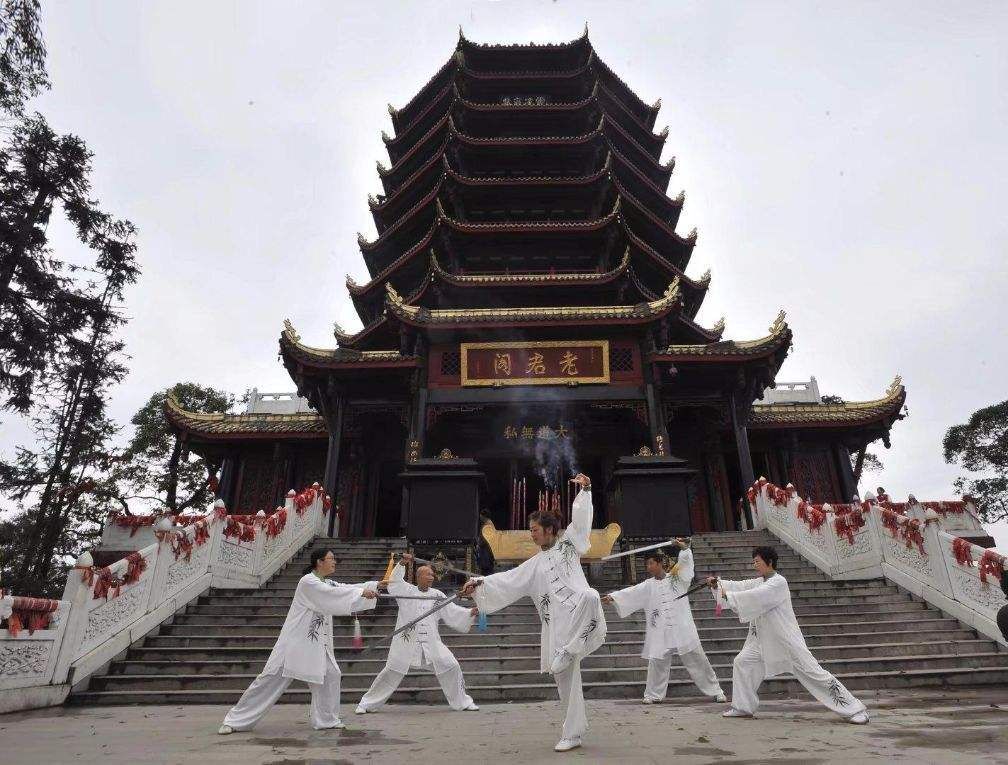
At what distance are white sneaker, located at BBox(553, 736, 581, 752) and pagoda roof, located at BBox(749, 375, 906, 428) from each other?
47.0ft

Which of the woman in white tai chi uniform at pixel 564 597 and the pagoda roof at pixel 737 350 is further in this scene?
the pagoda roof at pixel 737 350

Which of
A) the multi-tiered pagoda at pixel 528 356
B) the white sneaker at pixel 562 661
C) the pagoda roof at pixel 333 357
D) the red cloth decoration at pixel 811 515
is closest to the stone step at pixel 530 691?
the white sneaker at pixel 562 661

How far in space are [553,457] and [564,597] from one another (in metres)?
11.4

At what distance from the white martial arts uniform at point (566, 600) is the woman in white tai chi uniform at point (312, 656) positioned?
1.23 metres

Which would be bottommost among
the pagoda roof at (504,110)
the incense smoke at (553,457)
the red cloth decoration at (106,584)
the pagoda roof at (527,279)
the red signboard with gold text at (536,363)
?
the red cloth decoration at (106,584)

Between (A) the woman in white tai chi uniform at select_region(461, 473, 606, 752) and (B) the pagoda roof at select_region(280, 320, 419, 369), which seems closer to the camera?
(A) the woman in white tai chi uniform at select_region(461, 473, 606, 752)

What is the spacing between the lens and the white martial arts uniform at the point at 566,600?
383 centimetres

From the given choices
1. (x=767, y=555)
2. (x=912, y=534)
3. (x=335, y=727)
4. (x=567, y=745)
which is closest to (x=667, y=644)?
(x=767, y=555)

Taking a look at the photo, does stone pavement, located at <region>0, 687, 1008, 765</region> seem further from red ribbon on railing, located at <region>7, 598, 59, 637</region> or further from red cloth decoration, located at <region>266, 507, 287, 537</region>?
red cloth decoration, located at <region>266, 507, 287, 537</region>

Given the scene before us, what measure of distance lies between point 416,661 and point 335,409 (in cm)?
1045

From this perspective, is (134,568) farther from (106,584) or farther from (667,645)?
(667,645)

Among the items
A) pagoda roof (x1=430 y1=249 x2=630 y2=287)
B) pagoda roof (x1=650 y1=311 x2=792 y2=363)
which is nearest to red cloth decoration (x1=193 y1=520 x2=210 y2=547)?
pagoda roof (x1=430 y1=249 x2=630 y2=287)

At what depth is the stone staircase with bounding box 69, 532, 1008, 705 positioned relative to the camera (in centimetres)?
612

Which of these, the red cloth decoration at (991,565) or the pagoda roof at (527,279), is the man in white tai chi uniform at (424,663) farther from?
the pagoda roof at (527,279)
